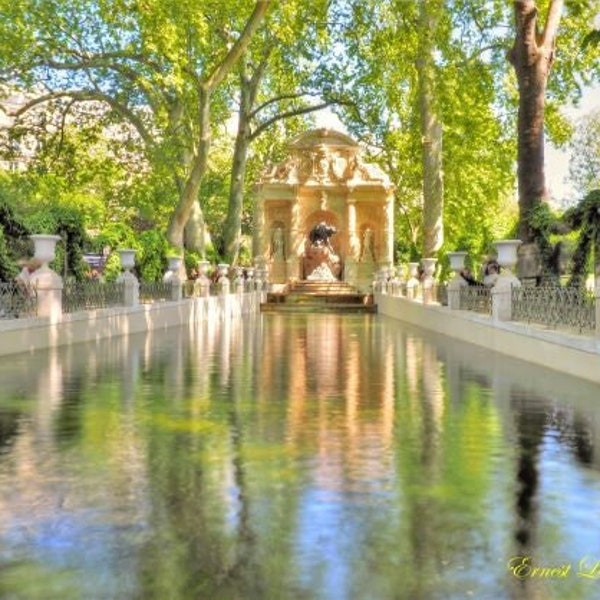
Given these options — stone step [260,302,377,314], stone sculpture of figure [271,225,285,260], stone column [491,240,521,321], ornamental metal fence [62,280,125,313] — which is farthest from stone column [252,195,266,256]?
stone column [491,240,521,321]

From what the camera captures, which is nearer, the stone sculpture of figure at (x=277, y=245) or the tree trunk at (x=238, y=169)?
the tree trunk at (x=238, y=169)

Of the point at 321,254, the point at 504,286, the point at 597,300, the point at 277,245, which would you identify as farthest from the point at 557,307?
the point at 277,245

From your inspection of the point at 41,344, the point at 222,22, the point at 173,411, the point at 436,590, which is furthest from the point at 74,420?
the point at 222,22

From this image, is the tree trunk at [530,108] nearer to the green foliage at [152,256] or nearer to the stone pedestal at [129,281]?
the stone pedestal at [129,281]

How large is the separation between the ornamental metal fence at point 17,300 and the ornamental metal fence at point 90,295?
60.3 inches

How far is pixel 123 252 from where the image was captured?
2439 cm

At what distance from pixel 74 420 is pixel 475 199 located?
4265 cm

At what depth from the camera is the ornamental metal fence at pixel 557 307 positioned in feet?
46.5

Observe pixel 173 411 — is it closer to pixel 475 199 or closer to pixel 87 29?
pixel 87 29

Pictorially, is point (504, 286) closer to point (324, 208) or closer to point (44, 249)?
point (44, 249)

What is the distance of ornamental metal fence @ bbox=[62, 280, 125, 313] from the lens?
19.6 meters

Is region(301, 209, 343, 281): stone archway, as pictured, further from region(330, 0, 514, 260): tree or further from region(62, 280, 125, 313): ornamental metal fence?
region(62, 280, 125, 313): ornamental metal fence

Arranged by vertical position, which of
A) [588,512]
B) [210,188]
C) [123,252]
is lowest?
[588,512]

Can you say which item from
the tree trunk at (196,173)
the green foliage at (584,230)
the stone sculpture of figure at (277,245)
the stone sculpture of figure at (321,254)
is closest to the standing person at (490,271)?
the green foliage at (584,230)
